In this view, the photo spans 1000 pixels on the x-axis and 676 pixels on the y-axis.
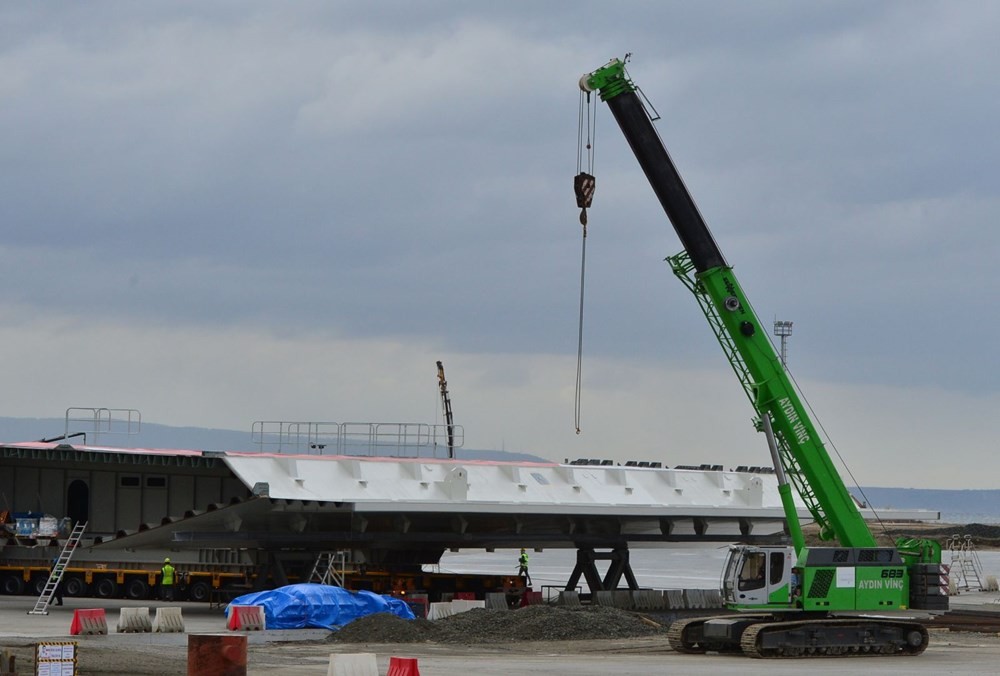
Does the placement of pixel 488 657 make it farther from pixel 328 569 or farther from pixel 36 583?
pixel 36 583

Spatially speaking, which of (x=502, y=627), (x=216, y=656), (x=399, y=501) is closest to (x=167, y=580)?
(x=399, y=501)

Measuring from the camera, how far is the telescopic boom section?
30.8 m

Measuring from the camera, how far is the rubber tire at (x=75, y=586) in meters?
47.9

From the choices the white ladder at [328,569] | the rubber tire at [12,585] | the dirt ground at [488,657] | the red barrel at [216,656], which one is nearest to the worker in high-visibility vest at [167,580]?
the white ladder at [328,569]

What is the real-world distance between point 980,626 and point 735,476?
10.2 meters

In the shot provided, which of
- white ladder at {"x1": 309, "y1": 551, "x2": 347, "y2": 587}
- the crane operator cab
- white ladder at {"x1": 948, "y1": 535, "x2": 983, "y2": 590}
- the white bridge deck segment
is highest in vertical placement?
the white bridge deck segment

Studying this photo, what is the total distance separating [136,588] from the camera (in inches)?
1860

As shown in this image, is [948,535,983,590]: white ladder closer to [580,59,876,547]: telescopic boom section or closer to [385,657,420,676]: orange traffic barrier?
[580,59,876,547]: telescopic boom section

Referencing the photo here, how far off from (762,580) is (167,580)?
21.0 meters

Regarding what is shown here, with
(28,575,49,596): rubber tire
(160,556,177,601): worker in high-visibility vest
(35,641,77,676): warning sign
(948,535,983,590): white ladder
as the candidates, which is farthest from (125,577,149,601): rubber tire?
(948,535,983,590): white ladder

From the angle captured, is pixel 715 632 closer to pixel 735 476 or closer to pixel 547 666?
pixel 547 666

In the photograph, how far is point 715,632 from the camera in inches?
1172

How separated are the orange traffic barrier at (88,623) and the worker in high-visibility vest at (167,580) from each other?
1130cm

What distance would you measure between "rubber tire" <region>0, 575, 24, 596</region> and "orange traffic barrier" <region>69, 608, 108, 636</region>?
1631cm
